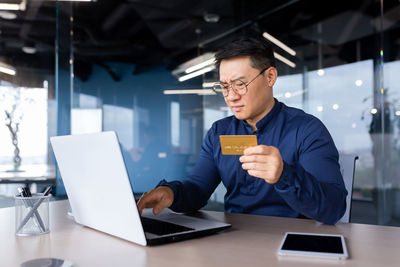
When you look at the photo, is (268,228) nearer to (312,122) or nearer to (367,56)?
(312,122)

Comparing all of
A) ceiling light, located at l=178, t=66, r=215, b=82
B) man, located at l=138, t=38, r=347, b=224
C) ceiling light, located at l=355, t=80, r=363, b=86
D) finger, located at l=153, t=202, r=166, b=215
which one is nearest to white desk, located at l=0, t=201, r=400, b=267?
man, located at l=138, t=38, r=347, b=224

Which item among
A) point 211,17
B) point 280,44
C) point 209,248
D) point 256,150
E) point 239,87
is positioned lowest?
point 209,248

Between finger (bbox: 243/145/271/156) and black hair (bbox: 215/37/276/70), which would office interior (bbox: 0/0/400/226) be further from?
finger (bbox: 243/145/271/156)

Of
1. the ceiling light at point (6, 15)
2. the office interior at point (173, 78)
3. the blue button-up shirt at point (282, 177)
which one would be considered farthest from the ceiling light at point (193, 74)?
the blue button-up shirt at point (282, 177)

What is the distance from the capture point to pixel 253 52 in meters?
1.54

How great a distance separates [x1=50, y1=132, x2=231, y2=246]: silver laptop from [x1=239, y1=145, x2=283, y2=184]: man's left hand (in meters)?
0.24

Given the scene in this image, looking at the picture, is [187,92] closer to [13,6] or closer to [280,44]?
[280,44]

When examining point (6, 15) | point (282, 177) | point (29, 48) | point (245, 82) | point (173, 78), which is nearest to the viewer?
point (282, 177)

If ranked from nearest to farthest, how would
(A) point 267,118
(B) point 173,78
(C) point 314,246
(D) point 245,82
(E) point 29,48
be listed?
1. (C) point 314,246
2. (D) point 245,82
3. (A) point 267,118
4. (E) point 29,48
5. (B) point 173,78

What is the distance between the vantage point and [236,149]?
1.02 meters

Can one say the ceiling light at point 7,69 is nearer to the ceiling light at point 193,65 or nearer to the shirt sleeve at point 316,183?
the ceiling light at point 193,65

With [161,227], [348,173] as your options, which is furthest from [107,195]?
[348,173]

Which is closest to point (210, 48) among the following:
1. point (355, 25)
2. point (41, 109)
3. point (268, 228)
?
point (355, 25)

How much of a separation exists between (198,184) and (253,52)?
0.62 m
